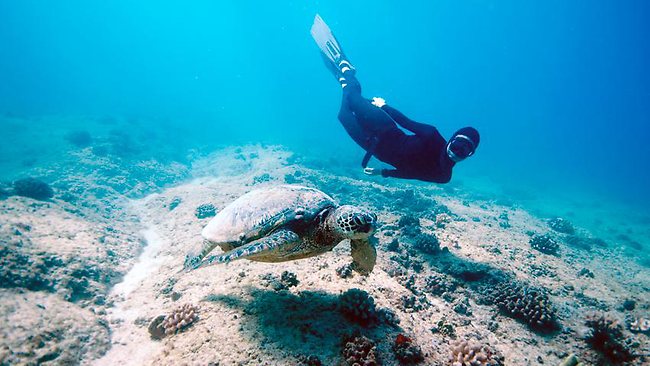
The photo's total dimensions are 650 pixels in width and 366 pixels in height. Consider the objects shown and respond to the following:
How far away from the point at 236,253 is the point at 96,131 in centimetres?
3431

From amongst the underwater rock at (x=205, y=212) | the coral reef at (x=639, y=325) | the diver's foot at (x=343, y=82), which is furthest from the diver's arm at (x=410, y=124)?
the underwater rock at (x=205, y=212)

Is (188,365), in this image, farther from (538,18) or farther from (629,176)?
(538,18)

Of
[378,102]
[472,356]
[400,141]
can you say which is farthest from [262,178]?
[472,356]

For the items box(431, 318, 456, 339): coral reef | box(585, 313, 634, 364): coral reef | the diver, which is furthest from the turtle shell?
box(585, 313, 634, 364): coral reef

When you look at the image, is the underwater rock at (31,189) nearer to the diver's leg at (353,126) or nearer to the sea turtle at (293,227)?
the sea turtle at (293,227)

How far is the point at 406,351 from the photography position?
369 centimetres

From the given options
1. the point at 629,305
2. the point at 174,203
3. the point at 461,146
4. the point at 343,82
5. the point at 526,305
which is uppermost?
the point at 343,82

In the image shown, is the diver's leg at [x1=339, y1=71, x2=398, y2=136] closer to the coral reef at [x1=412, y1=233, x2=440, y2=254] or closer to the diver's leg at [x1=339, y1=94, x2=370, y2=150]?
the diver's leg at [x1=339, y1=94, x2=370, y2=150]

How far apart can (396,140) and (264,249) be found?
6121mm

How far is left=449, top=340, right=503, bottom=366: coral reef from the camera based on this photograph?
3.92 m

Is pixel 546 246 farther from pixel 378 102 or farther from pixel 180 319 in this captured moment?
pixel 180 319

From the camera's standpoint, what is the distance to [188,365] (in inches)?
142

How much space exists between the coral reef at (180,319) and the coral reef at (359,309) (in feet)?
8.34

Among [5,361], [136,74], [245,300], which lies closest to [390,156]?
[245,300]
